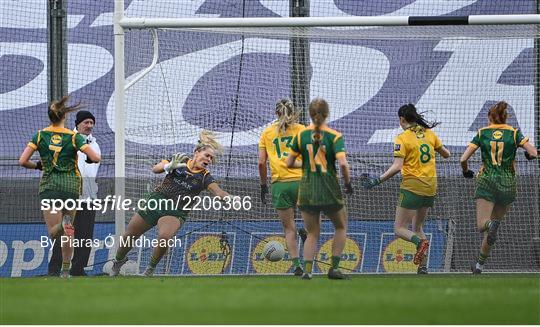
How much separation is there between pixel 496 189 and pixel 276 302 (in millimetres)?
5709

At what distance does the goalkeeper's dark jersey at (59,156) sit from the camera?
12.8 metres

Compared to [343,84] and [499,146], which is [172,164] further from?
[343,84]

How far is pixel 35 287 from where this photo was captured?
35.0ft

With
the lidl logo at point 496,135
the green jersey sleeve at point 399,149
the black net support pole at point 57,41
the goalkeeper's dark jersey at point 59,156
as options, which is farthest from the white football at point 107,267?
the lidl logo at point 496,135

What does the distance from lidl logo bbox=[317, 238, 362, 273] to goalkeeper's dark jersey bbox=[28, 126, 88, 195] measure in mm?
4205

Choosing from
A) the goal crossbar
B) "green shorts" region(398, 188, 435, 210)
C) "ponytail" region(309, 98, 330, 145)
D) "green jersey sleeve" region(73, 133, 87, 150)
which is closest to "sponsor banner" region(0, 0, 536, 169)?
the goal crossbar

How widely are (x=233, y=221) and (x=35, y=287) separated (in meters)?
5.29

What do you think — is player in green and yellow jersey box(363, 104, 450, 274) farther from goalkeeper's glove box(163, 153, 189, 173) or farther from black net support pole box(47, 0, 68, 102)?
black net support pole box(47, 0, 68, 102)

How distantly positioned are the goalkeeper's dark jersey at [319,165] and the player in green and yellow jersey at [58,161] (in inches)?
98.4

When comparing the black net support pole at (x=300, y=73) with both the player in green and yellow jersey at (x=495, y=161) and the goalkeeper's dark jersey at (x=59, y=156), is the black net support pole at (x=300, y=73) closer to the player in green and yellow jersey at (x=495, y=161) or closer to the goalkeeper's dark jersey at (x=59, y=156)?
the player in green and yellow jersey at (x=495, y=161)

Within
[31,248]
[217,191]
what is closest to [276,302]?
[217,191]

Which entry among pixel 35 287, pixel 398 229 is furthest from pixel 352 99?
pixel 35 287

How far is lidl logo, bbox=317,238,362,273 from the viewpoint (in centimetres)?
1574

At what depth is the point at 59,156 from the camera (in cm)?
1281
